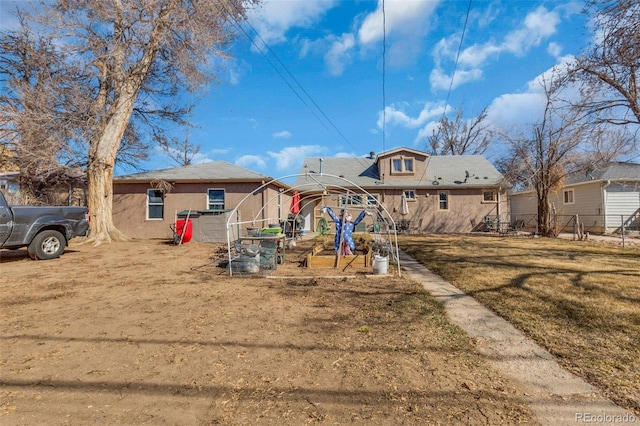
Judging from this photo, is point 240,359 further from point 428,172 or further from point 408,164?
point 428,172

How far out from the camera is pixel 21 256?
9648 mm

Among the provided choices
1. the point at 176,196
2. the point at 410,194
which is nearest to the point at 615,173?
the point at 410,194

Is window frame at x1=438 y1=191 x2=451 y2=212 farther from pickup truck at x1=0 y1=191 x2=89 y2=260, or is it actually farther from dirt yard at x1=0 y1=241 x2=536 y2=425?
pickup truck at x1=0 y1=191 x2=89 y2=260

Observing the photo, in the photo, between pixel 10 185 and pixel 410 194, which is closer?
pixel 10 185

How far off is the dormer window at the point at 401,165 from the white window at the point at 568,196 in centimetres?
1102

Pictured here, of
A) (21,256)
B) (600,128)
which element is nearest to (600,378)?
(600,128)

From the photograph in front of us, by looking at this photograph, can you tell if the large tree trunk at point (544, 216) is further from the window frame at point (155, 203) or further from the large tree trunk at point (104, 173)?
the large tree trunk at point (104, 173)

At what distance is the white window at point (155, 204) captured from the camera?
15.9m

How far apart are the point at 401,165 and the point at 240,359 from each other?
2036 cm

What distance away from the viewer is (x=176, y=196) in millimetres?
15680

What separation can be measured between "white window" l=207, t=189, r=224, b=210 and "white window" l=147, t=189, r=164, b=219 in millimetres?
2404

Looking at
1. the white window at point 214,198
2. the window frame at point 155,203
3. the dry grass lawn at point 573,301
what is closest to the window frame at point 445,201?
the dry grass lawn at point 573,301

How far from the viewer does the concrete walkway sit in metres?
2.33

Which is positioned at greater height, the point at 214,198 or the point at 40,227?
the point at 214,198
